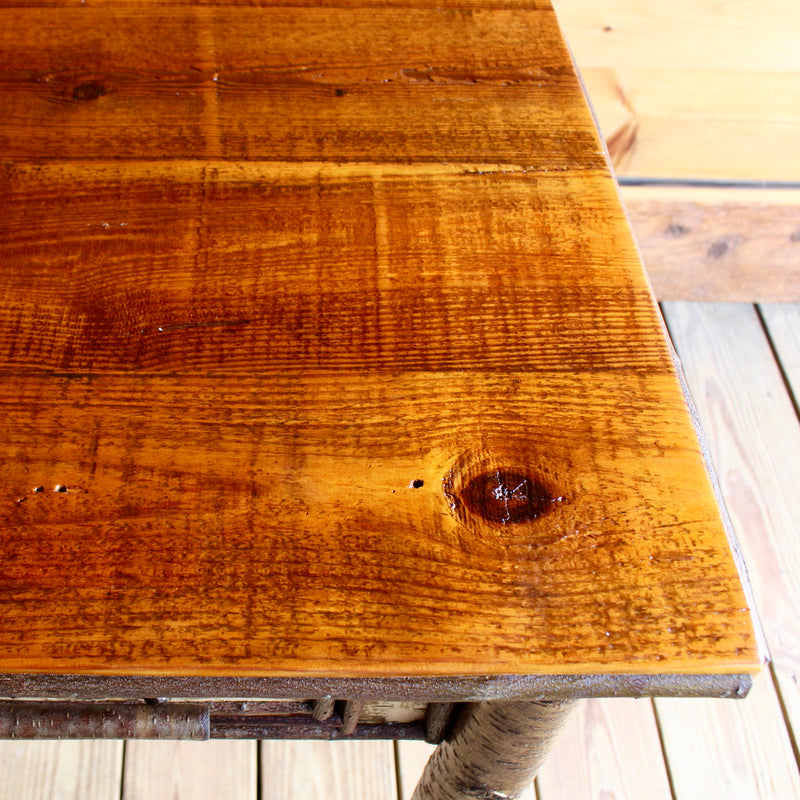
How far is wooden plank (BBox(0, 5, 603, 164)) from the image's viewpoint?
21.4 inches

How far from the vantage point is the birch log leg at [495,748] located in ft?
1.53

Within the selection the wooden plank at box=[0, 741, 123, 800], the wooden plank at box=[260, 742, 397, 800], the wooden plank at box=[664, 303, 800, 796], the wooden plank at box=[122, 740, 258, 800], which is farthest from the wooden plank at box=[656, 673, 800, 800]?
the wooden plank at box=[0, 741, 123, 800]

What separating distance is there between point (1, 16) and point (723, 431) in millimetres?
1026

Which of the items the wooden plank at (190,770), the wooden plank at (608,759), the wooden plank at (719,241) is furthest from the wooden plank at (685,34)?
the wooden plank at (190,770)

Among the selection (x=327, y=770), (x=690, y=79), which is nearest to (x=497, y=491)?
(x=327, y=770)

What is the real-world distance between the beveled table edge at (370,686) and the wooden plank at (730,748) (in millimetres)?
682

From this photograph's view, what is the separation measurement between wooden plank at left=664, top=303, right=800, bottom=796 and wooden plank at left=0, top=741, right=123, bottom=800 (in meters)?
0.68

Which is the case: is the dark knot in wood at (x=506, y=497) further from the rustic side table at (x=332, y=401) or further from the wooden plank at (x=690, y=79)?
the wooden plank at (x=690, y=79)

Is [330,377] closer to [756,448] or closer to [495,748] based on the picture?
[495,748]

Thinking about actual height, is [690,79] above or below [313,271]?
below

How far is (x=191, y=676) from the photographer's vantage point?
13.6 inches

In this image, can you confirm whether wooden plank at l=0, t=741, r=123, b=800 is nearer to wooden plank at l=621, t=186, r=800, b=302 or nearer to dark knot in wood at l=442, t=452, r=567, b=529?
dark knot in wood at l=442, t=452, r=567, b=529

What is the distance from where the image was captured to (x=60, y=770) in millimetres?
932

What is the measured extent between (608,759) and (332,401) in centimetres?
71
